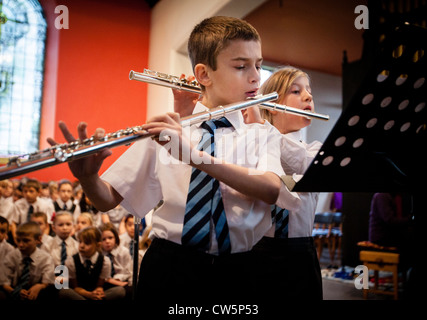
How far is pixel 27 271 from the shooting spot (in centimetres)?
317

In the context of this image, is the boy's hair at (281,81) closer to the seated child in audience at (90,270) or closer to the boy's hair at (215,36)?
the boy's hair at (215,36)

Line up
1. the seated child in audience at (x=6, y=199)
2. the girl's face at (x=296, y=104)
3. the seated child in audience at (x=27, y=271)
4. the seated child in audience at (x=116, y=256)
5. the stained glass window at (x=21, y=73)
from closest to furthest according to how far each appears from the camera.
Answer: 1. the girl's face at (x=296, y=104)
2. the seated child in audience at (x=27, y=271)
3. the seated child in audience at (x=116, y=256)
4. the seated child in audience at (x=6, y=199)
5. the stained glass window at (x=21, y=73)

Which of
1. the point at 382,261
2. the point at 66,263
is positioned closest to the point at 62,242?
the point at 66,263

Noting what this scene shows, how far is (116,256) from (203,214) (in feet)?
8.81

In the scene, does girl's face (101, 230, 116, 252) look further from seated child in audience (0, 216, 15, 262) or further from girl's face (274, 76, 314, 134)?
girl's face (274, 76, 314, 134)

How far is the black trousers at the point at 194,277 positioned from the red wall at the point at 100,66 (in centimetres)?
537

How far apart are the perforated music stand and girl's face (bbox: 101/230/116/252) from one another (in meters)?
2.83

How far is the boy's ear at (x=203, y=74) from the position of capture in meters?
1.26

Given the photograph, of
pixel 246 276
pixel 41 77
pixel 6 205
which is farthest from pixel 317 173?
pixel 41 77

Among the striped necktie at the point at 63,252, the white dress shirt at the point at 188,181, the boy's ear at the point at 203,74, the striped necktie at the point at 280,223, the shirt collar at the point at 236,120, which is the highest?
the boy's ear at the point at 203,74

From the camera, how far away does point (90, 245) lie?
3.29 metres

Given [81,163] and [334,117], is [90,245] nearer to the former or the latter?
[81,163]

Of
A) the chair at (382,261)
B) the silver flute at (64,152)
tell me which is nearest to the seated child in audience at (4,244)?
the silver flute at (64,152)

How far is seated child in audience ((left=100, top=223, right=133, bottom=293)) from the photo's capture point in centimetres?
344
